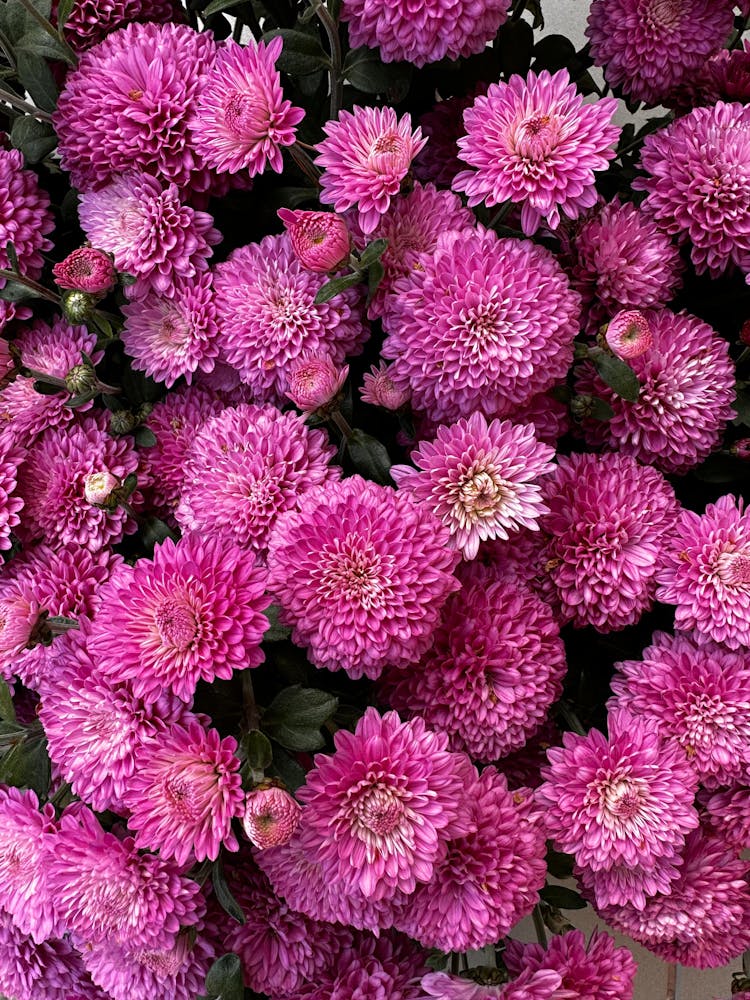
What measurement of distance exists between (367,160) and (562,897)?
0.53 metres

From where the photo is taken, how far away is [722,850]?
0.64 m

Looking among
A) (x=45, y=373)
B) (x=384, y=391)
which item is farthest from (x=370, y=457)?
(x=45, y=373)

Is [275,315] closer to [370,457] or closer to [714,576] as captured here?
[370,457]

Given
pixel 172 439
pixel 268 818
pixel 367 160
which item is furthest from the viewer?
pixel 172 439

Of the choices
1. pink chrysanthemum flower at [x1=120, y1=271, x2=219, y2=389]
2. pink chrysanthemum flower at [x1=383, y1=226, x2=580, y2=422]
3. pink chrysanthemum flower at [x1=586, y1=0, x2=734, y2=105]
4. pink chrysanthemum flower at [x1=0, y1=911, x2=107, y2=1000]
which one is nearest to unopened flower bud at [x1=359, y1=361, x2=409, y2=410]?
pink chrysanthemum flower at [x1=383, y1=226, x2=580, y2=422]

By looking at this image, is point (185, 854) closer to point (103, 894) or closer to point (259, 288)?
point (103, 894)

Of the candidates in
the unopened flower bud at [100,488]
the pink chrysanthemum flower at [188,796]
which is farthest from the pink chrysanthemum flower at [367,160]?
the pink chrysanthemum flower at [188,796]

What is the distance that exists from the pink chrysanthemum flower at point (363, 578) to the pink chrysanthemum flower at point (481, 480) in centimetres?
3

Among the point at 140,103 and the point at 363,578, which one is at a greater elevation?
the point at 140,103

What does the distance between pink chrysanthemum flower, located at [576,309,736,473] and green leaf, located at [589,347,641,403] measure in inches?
1.1

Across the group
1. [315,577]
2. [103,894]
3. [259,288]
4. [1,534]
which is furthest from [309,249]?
[103,894]

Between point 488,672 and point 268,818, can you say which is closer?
point 268,818

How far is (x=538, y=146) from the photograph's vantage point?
60 cm

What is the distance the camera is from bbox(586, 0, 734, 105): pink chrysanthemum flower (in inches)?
28.0
